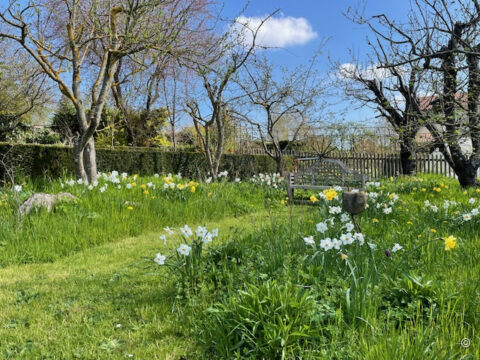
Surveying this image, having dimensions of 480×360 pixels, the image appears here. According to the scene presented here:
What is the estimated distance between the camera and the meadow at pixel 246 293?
150 centimetres

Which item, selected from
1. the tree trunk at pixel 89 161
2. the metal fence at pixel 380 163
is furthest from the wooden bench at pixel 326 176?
the metal fence at pixel 380 163

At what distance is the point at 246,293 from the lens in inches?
64.4

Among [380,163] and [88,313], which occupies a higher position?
[380,163]

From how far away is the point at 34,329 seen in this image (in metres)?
1.94

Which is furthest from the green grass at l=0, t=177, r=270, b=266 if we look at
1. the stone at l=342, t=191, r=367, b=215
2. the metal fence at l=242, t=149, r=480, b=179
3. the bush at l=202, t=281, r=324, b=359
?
the metal fence at l=242, t=149, r=480, b=179

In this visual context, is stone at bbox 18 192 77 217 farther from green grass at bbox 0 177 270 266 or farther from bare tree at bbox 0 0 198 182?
bare tree at bbox 0 0 198 182

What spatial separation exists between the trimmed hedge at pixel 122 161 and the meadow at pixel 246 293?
2.11 metres

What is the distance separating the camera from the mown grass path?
1712 millimetres

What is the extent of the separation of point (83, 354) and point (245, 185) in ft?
20.1

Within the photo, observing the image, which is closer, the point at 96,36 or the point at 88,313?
the point at 88,313

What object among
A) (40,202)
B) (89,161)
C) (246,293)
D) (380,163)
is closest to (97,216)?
(40,202)

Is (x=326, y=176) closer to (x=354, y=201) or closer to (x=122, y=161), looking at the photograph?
(x=122, y=161)

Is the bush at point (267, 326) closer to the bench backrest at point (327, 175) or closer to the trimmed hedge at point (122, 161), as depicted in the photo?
the trimmed hedge at point (122, 161)

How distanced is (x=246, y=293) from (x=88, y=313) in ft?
3.85
